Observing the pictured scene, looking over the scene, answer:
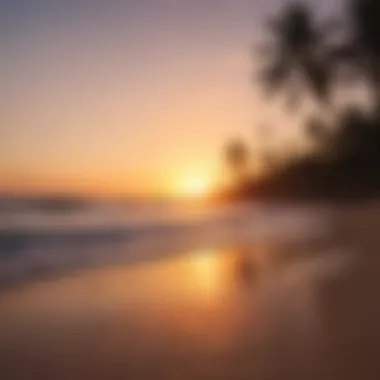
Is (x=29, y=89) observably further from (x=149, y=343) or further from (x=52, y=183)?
(x=149, y=343)

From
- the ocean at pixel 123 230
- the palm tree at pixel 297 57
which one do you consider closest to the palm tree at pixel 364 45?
the palm tree at pixel 297 57

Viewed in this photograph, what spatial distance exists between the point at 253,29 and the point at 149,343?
86 centimetres

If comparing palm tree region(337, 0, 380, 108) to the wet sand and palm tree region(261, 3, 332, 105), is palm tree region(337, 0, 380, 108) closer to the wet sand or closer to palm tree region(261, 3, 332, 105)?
palm tree region(261, 3, 332, 105)

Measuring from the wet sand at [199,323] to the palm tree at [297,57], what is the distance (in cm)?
43

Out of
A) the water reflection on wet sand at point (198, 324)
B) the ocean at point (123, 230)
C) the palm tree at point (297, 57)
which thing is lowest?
the water reflection on wet sand at point (198, 324)

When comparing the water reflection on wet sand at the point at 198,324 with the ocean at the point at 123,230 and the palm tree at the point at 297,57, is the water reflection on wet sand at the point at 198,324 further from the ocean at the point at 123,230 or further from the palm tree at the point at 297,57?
the palm tree at the point at 297,57

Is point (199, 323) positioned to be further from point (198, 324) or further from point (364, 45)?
point (364, 45)

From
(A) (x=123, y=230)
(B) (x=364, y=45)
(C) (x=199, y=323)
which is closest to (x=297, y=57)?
(B) (x=364, y=45)

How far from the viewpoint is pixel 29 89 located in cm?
121

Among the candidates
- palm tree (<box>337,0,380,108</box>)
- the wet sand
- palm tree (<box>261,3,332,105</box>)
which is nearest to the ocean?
the wet sand

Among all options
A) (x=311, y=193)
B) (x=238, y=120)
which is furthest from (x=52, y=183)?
(x=311, y=193)

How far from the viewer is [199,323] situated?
90 centimetres

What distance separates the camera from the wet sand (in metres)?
0.70

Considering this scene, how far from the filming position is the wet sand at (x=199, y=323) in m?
0.70
